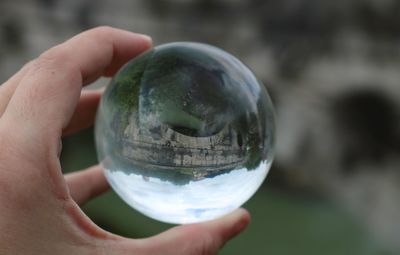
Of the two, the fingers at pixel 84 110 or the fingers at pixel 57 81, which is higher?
the fingers at pixel 57 81

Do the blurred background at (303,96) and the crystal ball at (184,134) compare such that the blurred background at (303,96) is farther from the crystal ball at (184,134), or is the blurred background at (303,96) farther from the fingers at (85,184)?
the crystal ball at (184,134)

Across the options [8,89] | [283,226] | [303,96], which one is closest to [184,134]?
[8,89]

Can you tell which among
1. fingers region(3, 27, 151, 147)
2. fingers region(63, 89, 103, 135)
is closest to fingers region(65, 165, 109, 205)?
fingers region(63, 89, 103, 135)

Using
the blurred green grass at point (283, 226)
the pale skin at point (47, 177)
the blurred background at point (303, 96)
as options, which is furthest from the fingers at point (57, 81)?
A: the blurred background at point (303, 96)

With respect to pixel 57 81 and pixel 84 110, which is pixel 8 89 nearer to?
pixel 57 81

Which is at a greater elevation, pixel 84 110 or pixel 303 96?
pixel 84 110

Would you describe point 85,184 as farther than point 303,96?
No

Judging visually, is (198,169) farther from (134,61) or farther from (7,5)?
(7,5)

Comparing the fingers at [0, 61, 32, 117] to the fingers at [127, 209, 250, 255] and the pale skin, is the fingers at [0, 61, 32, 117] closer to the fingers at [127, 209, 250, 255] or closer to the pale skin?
the pale skin
